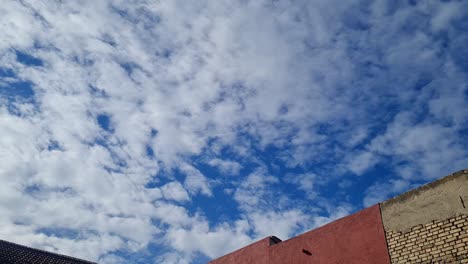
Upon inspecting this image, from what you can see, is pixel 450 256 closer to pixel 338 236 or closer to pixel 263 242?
pixel 338 236

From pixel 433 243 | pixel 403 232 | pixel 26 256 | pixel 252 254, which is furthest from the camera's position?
pixel 26 256

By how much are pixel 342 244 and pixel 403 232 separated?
5.19 feet

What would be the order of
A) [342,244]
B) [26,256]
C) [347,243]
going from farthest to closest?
[26,256]
[342,244]
[347,243]

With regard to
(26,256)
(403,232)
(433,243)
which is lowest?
(433,243)

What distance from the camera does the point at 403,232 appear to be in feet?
24.4

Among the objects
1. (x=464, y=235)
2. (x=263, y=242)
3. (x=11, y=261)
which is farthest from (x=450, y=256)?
(x=11, y=261)

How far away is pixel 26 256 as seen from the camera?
17.1 m

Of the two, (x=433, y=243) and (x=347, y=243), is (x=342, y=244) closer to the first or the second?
(x=347, y=243)

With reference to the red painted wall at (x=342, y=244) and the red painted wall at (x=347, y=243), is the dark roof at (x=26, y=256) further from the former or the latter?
the red painted wall at (x=347, y=243)

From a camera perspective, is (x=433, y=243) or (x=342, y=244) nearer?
(x=433, y=243)

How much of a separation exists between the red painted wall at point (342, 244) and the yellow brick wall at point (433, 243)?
31 centimetres

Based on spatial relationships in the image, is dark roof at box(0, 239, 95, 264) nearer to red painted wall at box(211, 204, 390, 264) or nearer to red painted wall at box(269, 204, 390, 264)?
red painted wall at box(211, 204, 390, 264)

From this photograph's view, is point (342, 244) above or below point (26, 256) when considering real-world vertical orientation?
below

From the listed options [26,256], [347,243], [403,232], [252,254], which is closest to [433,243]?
[403,232]
